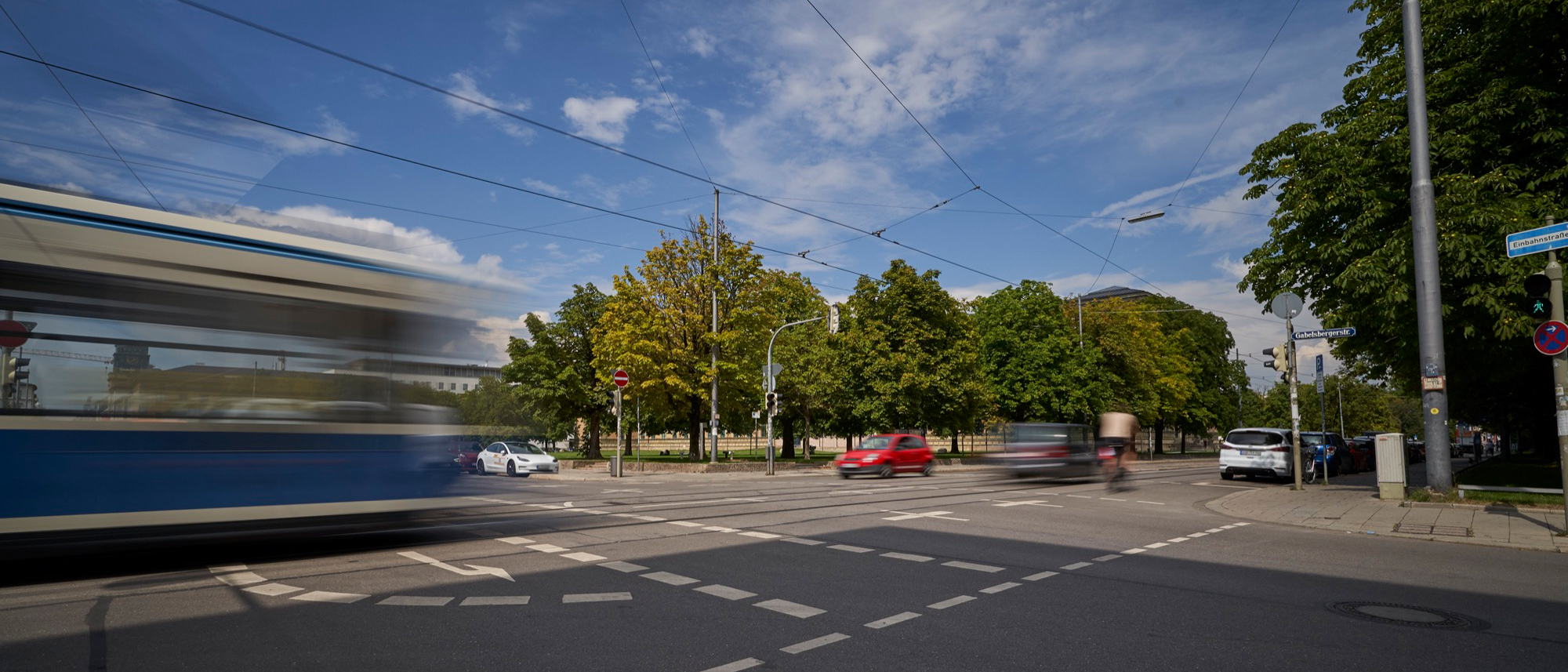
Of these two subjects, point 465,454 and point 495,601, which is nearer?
point 495,601

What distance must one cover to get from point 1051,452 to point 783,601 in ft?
59.1

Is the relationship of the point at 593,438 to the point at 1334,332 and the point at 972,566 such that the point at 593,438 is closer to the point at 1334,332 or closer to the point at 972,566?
the point at 1334,332

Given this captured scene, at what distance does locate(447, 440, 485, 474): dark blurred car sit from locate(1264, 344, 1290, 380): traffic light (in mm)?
17664

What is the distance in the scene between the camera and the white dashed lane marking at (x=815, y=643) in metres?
4.61

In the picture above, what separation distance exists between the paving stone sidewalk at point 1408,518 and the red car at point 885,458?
10.6 meters

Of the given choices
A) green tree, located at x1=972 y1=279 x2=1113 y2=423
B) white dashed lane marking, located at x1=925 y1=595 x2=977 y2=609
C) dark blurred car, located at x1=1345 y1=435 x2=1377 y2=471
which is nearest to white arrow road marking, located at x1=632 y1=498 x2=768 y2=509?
white dashed lane marking, located at x1=925 y1=595 x2=977 y2=609

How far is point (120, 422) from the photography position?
271 inches

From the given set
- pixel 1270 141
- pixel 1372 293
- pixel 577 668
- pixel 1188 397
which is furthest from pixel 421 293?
pixel 1188 397

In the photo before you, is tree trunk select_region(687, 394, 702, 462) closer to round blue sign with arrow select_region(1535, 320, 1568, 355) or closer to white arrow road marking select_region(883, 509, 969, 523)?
white arrow road marking select_region(883, 509, 969, 523)

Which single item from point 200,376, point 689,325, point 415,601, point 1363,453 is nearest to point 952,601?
point 415,601

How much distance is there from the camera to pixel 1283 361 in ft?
62.6

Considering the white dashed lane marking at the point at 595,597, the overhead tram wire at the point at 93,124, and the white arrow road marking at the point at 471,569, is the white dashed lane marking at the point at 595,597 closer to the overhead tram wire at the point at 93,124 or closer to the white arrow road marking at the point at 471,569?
the white arrow road marking at the point at 471,569

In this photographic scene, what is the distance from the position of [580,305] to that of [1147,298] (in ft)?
161

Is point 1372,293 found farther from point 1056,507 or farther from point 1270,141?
point 1056,507
